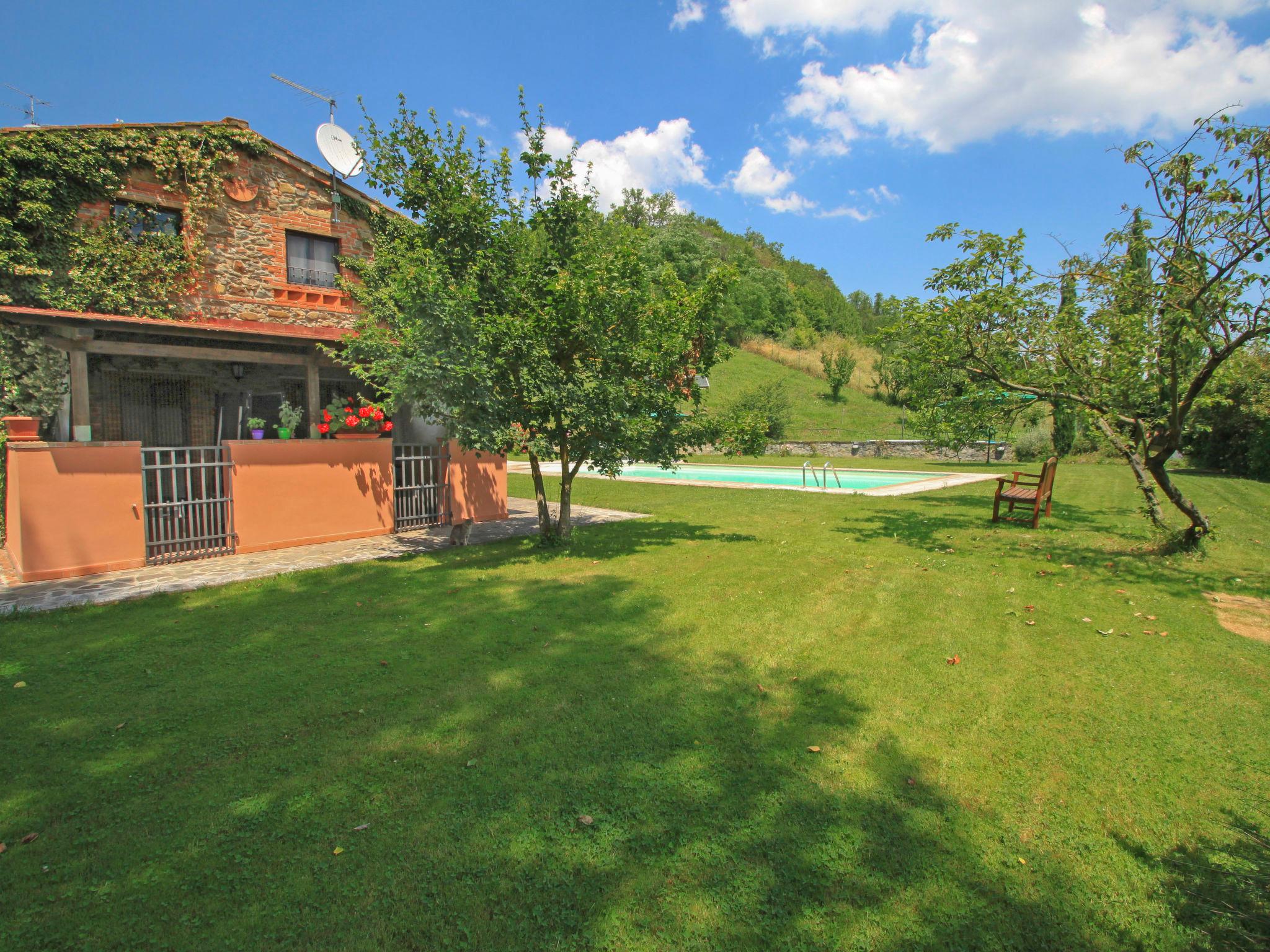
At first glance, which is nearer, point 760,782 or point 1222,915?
point 1222,915

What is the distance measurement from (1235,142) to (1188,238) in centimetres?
99

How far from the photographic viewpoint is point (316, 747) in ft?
11.5

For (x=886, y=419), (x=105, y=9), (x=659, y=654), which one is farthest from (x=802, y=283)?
(x=659, y=654)

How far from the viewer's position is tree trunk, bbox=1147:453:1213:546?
7.71 metres

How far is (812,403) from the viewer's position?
1587 inches

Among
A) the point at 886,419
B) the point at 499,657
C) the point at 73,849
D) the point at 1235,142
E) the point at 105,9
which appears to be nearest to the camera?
the point at 73,849

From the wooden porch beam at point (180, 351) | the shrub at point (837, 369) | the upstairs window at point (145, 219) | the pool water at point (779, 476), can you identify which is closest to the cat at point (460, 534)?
the wooden porch beam at point (180, 351)

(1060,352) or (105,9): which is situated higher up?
(105,9)

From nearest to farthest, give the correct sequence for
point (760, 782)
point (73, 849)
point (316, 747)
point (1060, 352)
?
point (73, 849), point (760, 782), point (316, 747), point (1060, 352)

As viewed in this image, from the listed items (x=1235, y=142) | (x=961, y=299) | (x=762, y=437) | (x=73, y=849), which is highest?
(x=1235, y=142)

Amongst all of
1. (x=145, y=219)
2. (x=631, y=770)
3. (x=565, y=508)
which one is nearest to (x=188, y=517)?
(x=565, y=508)

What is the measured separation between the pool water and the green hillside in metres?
9.08

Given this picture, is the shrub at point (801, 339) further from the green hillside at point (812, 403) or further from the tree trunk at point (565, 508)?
the tree trunk at point (565, 508)

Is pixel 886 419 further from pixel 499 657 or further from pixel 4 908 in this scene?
pixel 4 908
